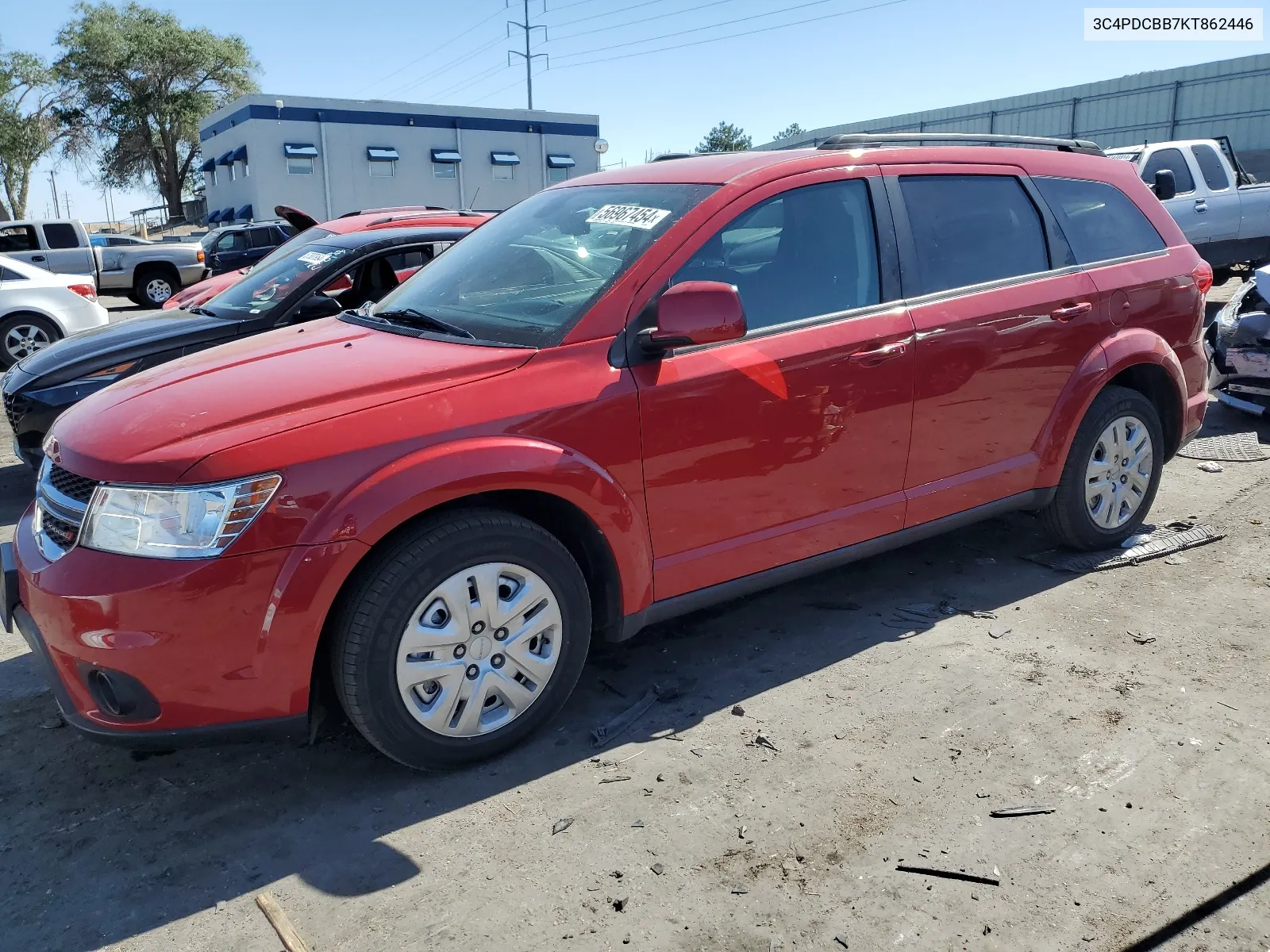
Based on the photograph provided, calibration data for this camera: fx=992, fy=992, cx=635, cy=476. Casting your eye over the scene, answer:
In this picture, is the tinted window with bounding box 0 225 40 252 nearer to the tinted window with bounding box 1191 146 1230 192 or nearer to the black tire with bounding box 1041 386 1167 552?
the black tire with bounding box 1041 386 1167 552

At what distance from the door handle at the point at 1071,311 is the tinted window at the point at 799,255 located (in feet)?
3.23

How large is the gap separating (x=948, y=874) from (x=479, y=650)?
4.78 ft

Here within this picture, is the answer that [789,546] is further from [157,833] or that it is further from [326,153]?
[326,153]

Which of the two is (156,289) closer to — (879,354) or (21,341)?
(21,341)

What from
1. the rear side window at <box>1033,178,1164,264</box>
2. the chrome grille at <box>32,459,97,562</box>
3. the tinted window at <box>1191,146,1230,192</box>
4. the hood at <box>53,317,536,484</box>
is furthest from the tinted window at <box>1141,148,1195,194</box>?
the chrome grille at <box>32,459,97,562</box>

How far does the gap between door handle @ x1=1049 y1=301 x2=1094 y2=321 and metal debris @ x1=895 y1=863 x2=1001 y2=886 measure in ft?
8.44

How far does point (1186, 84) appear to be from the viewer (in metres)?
24.8

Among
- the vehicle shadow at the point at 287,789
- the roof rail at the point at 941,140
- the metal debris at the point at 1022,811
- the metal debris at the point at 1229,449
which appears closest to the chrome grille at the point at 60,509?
the vehicle shadow at the point at 287,789

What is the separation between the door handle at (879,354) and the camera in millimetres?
3703

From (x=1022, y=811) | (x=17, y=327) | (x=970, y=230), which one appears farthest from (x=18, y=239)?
(x=1022, y=811)

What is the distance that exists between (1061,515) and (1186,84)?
25.4 meters

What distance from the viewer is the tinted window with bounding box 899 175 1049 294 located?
400 centimetres

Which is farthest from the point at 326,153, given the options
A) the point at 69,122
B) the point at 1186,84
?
the point at 1186,84

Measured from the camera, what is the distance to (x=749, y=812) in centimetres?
289
